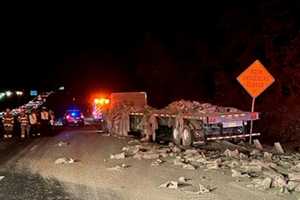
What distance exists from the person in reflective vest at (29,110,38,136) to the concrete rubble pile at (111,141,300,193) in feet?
42.7

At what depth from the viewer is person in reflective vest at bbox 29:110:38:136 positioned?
31.3 m

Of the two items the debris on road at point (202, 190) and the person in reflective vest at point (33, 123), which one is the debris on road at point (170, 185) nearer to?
the debris on road at point (202, 190)

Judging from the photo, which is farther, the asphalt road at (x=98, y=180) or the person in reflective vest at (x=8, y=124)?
the person in reflective vest at (x=8, y=124)

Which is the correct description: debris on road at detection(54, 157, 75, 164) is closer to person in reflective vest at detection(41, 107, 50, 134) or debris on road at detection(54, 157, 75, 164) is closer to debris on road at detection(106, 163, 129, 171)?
debris on road at detection(106, 163, 129, 171)

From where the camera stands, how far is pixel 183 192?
1108 centimetres

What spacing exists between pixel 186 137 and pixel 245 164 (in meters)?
7.32

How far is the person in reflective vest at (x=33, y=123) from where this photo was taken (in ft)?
103

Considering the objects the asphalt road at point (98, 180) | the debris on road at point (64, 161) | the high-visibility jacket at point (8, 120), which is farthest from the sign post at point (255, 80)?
the high-visibility jacket at point (8, 120)

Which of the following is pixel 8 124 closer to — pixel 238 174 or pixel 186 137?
pixel 186 137

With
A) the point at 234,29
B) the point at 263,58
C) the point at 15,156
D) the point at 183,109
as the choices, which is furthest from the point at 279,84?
the point at 15,156

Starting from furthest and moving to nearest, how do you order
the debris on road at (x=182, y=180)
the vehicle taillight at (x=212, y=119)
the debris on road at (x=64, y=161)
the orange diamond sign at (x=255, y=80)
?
1. the vehicle taillight at (x=212, y=119)
2. the orange diamond sign at (x=255, y=80)
3. the debris on road at (x=64, y=161)
4. the debris on road at (x=182, y=180)

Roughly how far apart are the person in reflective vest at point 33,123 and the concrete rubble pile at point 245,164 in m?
13.0

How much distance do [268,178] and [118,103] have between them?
19557 millimetres

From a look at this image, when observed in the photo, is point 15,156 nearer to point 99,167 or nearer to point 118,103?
point 99,167
